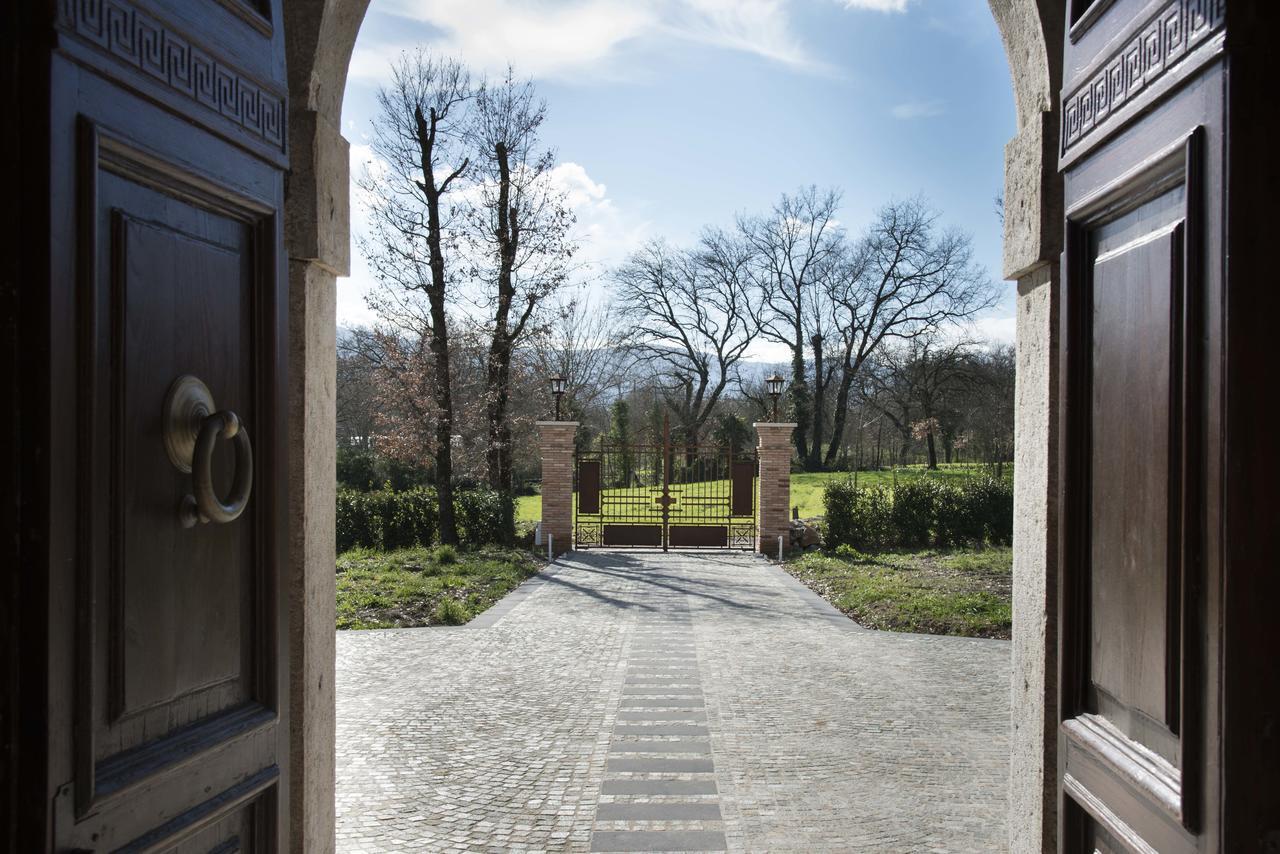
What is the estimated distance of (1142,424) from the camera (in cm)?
179

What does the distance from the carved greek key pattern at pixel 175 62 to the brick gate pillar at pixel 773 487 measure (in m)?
13.8

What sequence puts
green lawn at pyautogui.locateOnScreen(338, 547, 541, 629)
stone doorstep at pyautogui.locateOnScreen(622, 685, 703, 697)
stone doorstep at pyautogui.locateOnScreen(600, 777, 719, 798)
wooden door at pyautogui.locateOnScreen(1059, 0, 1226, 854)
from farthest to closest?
green lawn at pyautogui.locateOnScreen(338, 547, 541, 629) → stone doorstep at pyautogui.locateOnScreen(622, 685, 703, 697) → stone doorstep at pyautogui.locateOnScreen(600, 777, 719, 798) → wooden door at pyautogui.locateOnScreen(1059, 0, 1226, 854)

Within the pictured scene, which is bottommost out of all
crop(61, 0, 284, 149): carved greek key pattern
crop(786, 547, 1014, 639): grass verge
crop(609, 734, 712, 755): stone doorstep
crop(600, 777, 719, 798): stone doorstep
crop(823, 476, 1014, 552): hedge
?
crop(786, 547, 1014, 639): grass verge

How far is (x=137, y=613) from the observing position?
1591 millimetres

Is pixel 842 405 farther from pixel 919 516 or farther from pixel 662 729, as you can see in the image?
pixel 662 729

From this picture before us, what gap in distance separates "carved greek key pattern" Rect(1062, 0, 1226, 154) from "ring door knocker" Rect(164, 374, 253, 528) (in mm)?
1903

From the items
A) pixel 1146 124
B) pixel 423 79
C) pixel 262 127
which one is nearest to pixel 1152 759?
pixel 1146 124

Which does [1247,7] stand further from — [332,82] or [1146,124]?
[332,82]

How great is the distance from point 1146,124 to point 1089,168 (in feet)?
0.96

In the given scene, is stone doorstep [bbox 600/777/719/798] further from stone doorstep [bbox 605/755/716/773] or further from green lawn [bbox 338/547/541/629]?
green lawn [bbox 338/547/541/629]

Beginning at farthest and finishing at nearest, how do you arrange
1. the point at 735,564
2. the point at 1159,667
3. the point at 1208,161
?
the point at 735,564 < the point at 1159,667 < the point at 1208,161

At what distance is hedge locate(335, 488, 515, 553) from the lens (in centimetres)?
1528

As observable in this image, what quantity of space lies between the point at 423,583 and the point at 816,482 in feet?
60.2

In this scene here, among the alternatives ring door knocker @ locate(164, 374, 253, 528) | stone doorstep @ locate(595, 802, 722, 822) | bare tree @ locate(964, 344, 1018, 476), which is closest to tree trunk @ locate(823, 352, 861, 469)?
bare tree @ locate(964, 344, 1018, 476)
